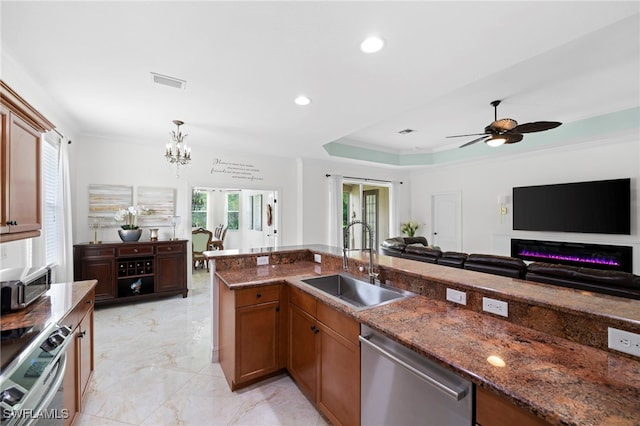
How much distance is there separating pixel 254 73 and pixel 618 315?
2.78m

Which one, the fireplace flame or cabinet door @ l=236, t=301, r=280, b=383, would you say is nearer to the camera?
Answer: cabinet door @ l=236, t=301, r=280, b=383

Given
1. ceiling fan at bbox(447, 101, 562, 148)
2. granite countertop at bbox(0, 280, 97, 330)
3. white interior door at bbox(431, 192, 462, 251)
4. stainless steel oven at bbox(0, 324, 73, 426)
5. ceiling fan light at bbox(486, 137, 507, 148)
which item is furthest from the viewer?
white interior door at bbox(431, 192, 462, 251)

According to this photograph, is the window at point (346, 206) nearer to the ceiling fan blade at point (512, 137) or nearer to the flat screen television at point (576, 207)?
the flat screen television at point (576, 207)

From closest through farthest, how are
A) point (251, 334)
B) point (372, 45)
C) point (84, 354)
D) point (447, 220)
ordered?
point (84, 354)
point (372, 45)
point (251, 334)
point (447, 220)

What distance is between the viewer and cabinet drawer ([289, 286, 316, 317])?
1957 mm

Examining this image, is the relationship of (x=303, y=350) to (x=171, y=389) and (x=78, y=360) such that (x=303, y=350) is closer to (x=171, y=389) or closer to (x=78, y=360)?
(x=171, y=389)

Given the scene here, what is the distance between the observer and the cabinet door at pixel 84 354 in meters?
1.80

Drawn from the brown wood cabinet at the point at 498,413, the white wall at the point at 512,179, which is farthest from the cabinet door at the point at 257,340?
the white wall at the point at 512,179

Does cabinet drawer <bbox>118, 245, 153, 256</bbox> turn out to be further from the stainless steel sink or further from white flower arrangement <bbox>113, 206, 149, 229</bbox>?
the stainless steel sink

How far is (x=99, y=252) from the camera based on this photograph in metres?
3.95

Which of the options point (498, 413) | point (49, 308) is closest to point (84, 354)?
point (49, 308)

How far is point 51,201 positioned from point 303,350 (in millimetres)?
3483

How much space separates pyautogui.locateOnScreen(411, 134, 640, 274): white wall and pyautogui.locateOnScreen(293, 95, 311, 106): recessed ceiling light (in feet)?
15.0

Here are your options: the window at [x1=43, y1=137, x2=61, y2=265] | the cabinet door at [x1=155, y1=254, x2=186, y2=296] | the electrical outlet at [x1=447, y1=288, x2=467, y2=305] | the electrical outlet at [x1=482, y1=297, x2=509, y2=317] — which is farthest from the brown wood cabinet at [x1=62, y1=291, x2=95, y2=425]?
the cabinet door at [x1=155, y1=254, x2=186, y2=296]
